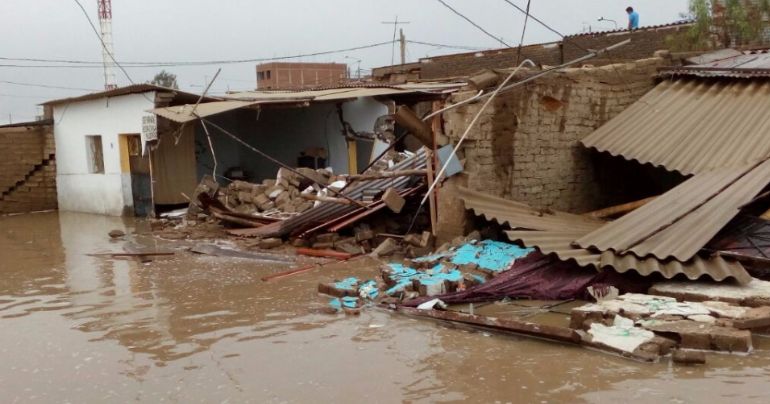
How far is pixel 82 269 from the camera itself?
418 inches

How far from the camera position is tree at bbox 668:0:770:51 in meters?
15.6

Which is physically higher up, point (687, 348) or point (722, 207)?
point (722, 207)

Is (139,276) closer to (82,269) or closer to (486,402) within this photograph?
(82,269)

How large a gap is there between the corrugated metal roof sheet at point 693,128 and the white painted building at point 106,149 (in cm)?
940

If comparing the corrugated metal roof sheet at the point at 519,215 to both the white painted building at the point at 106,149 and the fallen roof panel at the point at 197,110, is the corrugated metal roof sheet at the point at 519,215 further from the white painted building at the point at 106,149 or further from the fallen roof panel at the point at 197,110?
the white painted building at the point at 106,149

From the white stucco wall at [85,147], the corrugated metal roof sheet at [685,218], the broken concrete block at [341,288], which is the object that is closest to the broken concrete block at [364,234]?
the broken concrete block at [341,288]

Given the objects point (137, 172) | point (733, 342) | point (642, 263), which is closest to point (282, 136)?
point (137, 172)

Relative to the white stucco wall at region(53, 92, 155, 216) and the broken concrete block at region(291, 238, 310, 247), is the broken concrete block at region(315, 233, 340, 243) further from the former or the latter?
the white stucco wall at region(53, 92, 155, 216)

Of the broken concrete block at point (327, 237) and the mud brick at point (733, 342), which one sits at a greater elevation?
the broken concrete block at point (327, 237)

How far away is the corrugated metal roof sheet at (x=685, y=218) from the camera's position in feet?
22.8

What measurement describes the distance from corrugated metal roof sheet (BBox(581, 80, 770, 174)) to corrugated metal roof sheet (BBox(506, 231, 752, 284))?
8.17 feet

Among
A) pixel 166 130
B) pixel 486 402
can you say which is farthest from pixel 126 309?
pixel 166 130

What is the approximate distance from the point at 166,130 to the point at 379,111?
4847 mm

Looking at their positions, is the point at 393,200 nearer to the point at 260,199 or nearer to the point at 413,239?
the point at 413,239
